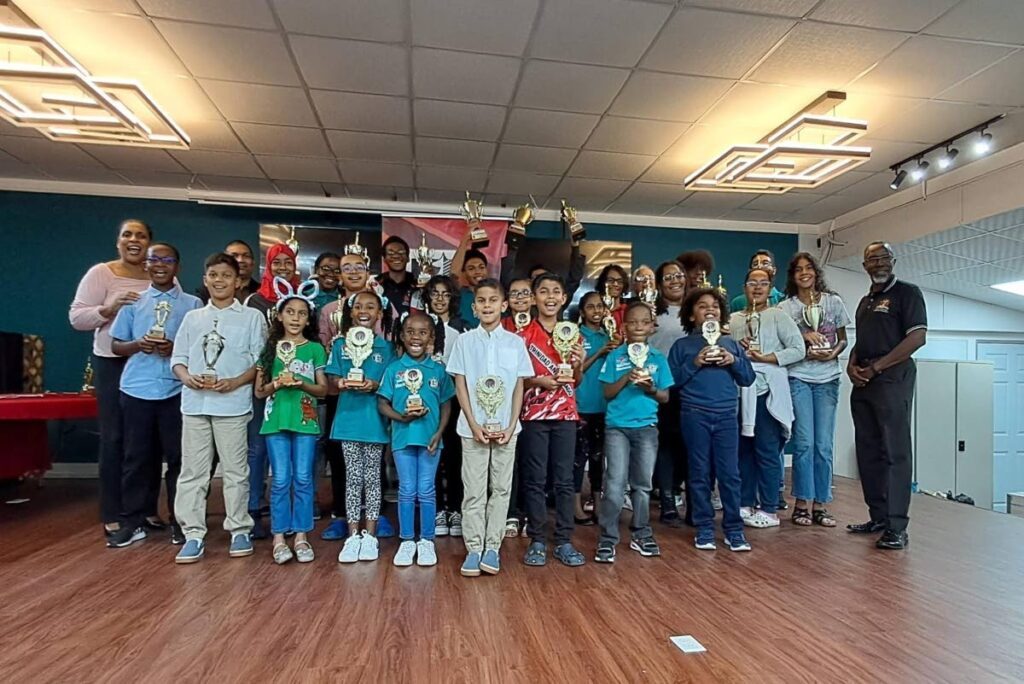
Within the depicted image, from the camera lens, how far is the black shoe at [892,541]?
2871 millimetres

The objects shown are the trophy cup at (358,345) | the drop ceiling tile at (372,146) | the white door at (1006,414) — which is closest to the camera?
the trophy cup at (358,345)

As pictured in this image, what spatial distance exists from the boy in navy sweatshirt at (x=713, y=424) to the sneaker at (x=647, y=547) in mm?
275

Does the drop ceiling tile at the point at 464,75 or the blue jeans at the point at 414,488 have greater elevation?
the drop ceiling tile at the point at 464,75

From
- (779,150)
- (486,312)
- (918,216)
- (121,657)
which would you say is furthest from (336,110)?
(918,216)

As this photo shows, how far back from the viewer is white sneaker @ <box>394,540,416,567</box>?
252cm

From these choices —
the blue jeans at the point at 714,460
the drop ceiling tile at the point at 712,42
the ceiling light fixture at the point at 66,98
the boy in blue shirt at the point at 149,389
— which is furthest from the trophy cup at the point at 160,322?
the drop ceiling tile at the point at 712,42

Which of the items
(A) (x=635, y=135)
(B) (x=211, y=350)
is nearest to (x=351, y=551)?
(B) (x=211, y=350)

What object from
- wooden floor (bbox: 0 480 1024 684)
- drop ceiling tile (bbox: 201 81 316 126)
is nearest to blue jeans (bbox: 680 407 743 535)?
wooden floor (bbox: 0 480 1024 684)

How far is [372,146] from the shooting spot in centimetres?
467

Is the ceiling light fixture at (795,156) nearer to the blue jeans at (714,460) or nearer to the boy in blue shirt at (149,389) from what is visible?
the blue jeans at (714,460)

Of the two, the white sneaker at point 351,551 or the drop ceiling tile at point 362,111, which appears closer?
the white sneaker at point 351,551

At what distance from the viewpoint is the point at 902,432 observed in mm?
2887

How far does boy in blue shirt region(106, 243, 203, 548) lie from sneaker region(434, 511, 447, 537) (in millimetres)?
1346

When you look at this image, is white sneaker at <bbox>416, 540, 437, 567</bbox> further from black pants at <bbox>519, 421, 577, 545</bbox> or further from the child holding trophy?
black pants at <bbox>519, 421, 577, 545</bbox>
